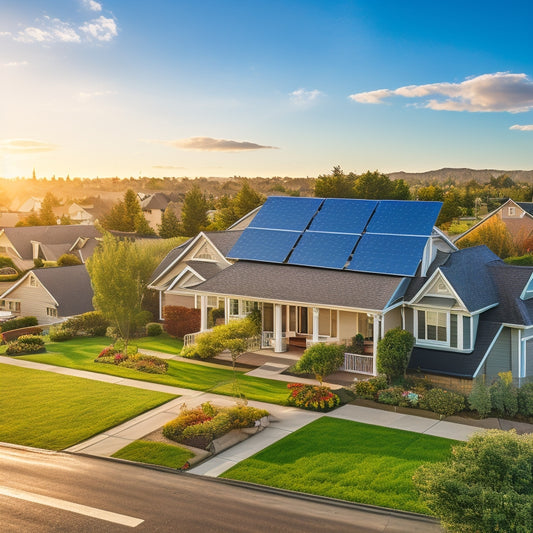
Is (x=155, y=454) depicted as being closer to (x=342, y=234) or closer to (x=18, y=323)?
(x=342, y=234)

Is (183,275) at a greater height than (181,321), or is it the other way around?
(183,275)

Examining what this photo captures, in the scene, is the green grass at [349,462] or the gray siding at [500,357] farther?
the gray siding at [500,357]

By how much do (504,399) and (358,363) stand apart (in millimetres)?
6807

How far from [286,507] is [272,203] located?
2424 cm

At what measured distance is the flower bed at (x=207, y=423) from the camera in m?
21.1

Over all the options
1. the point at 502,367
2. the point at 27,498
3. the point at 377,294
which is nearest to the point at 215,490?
the point at 27,498

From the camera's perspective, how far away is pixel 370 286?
29984 millimetres

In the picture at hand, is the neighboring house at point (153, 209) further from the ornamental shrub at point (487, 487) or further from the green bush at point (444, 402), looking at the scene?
the ornamental shrub at point (487, 487)

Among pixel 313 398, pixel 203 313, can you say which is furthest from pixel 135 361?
pixel 313 398

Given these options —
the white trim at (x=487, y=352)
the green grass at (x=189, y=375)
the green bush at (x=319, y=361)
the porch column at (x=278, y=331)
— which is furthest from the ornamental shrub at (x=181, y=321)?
the white trim at (x=487, y=352)

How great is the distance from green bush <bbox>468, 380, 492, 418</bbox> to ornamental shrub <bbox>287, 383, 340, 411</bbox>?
5008 millimetres

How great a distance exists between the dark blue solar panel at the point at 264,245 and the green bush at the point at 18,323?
17836 mm

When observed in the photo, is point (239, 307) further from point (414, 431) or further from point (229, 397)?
point (414, 431)

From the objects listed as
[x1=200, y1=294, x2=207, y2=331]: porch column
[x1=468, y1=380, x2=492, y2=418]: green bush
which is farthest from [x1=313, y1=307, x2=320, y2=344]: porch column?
[x1=468, y1=380, x2=492, y2=418]: green bush
